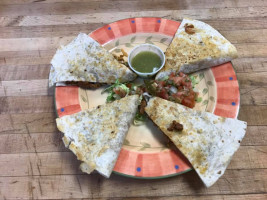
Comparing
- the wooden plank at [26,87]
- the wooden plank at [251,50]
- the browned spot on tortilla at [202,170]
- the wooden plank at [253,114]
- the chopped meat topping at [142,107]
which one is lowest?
the wooden plank at [26,87]

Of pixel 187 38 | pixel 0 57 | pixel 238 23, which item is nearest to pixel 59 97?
pixel 0 57

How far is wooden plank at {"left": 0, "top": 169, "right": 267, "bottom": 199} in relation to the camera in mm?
2961

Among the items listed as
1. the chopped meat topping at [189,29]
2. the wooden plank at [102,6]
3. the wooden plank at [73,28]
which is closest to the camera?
the chopped meat topping at [189,29]

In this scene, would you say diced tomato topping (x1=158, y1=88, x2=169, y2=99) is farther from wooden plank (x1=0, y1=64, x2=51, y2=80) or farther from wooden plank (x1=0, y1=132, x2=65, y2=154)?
wooden plank (x1=0, y1=64, x2=51, y2=80)

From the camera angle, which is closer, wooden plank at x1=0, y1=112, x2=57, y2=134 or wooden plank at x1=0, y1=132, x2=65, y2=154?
wooden plank at x1=0, y1=132, x2=65, y2=154

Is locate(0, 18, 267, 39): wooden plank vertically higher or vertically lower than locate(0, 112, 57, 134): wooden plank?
higher

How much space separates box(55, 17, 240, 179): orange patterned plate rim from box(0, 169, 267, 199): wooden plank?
39 centimetres

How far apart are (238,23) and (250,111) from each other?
2181 mm

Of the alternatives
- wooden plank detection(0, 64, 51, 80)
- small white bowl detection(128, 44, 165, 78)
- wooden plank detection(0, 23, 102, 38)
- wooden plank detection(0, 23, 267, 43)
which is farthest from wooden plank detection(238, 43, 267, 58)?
wooden plank detection(0, 64, 51, 80)

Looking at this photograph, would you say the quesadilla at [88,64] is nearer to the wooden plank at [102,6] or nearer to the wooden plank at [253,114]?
the wooden plank at [102,6]

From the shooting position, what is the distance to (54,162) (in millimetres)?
3232

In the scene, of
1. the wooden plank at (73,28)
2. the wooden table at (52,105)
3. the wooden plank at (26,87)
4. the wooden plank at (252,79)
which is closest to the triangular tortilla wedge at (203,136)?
the wooden table at (52,105)

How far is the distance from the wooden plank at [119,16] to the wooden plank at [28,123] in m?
2.32

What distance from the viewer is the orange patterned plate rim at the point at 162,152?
2734 millimetres
